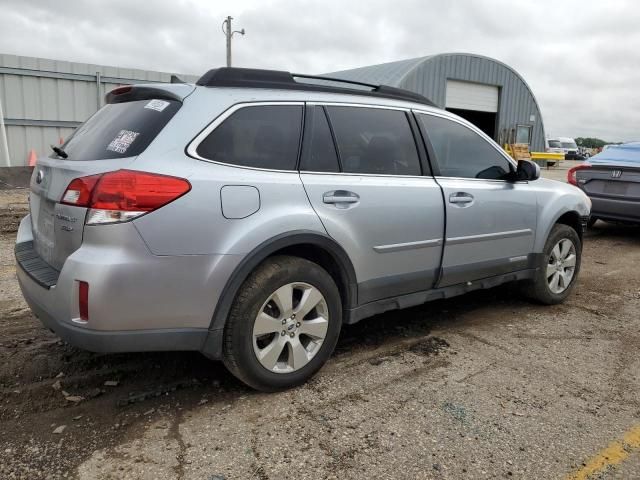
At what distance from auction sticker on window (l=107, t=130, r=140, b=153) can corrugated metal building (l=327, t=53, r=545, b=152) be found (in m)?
20.3

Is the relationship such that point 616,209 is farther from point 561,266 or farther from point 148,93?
point 148,93

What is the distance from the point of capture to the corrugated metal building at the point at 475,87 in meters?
23.6

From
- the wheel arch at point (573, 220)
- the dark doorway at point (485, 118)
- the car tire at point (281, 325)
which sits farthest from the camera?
the dark doorway at point (485, 118)

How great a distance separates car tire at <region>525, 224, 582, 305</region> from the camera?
15.5ft

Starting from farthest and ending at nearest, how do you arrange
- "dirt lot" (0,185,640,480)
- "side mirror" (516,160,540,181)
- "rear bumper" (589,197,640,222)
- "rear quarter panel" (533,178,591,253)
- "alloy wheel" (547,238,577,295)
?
"rear bumper" (589,197,640,222), "alloy wheel" (547,238,577,295), "rear quarter panel" (533,178,591,253), "side mirror" (516,160,540,181), "dirt lot" (0,185,640,480)

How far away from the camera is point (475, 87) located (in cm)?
2608

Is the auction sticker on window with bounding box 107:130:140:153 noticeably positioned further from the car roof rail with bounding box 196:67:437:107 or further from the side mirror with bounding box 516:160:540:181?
the side mirror with bounding box 516:160:540:181

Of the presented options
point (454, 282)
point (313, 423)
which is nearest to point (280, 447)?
point (313, 423)

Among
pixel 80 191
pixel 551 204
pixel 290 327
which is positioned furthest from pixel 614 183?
pixel 80 191

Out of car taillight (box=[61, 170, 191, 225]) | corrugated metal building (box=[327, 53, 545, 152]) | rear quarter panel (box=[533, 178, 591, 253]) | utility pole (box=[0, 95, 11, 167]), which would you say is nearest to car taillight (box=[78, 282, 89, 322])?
car taillight (box=[61, 170, 191, 225])

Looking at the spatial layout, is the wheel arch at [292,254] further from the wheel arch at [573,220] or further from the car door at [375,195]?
the wheel arch at [573,220]

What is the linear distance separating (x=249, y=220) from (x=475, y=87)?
25.7m

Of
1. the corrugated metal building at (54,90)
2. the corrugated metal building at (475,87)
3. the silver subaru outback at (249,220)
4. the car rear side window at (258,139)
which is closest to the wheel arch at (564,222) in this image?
the silver subaru outback at (249,220)

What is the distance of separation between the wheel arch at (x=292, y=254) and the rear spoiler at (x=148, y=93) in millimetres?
924
